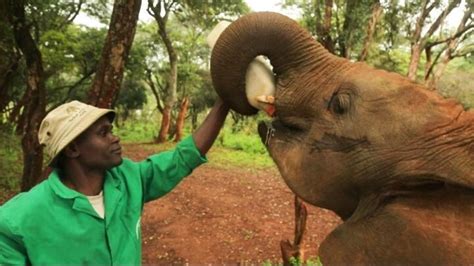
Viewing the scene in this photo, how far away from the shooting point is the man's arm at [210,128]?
8.50 feet

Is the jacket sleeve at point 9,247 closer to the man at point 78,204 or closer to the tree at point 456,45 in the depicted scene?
the man at point 78,204

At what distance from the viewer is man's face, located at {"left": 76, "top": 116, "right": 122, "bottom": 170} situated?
2.20 metres

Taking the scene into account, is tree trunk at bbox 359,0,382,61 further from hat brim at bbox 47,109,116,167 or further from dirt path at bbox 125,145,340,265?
hat brim at bbox 47,109,116,167

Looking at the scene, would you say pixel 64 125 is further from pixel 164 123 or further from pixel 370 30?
pixel 164 123

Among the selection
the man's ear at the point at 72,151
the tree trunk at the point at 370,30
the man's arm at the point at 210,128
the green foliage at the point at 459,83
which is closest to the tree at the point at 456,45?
the tree trunk at the point at 370,30

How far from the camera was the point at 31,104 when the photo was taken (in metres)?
6.28

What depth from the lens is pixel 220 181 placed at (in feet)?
42.9

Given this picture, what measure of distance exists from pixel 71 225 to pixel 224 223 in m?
7.89

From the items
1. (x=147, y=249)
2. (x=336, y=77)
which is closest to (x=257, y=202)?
(x=147, y=249)

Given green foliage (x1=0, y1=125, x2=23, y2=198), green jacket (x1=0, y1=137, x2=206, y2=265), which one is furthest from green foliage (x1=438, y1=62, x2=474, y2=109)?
green jacket (x1=0, y1=137, x2=206, y2=265)

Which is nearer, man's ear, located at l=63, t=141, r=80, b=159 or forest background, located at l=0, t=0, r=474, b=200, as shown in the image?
man's ear, located at l=63, t=141, r=80, b=159

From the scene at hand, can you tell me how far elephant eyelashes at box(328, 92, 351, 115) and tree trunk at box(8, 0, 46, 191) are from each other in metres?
4.33

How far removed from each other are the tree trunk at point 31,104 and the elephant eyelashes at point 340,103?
4.33m

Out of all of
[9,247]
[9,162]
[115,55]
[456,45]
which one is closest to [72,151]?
[9,247]
